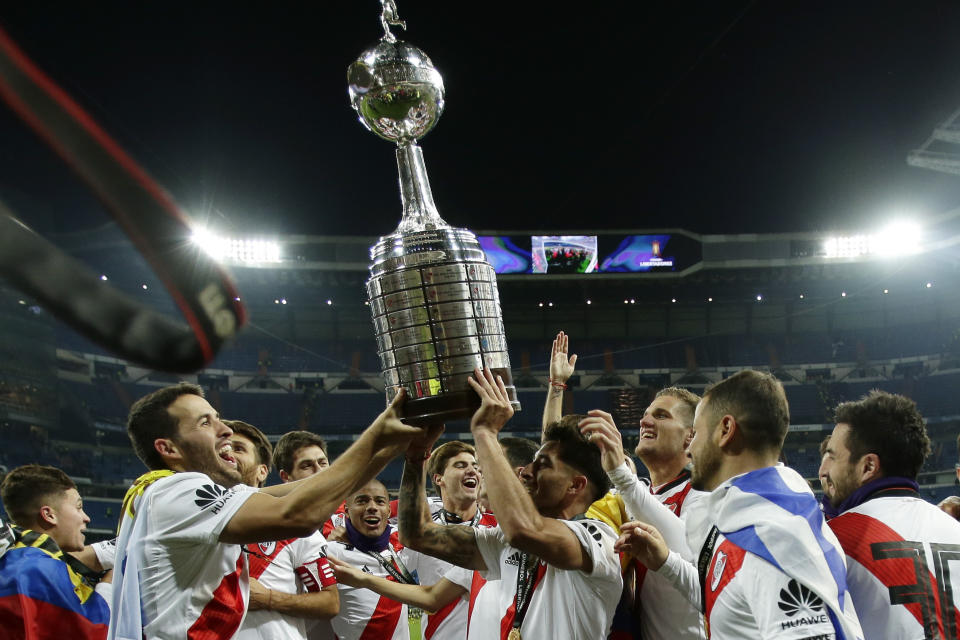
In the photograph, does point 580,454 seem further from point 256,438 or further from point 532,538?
point 256,438

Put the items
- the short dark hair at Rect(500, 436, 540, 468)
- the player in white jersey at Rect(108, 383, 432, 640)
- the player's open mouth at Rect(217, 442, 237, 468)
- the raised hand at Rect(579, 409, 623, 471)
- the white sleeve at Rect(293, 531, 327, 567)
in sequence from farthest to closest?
the short dark hair at Rect(500, 436, 540, 468) < the white sleeve at Rect(293, 531, 327, 567) < the player's open mouth at Rect(217, 442, 237, 468) < the raised hand at Rect(579, 409, 623, 471) < the player in white jersey at Rect(108, 383, 432, 640)

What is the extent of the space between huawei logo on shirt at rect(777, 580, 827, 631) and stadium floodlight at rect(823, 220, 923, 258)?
86.8 feet

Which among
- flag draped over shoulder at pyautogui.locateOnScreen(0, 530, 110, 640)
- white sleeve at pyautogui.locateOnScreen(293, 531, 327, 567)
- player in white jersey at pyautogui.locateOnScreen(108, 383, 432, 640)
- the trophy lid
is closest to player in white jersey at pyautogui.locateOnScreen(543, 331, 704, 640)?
player in white jersey at pyautogui.locateOnScreen(108, 383, 432, 640)

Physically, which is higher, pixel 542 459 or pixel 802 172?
pixel 802 172

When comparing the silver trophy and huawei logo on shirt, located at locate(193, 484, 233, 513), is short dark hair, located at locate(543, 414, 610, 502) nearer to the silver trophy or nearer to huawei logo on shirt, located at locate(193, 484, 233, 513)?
the silver trophy

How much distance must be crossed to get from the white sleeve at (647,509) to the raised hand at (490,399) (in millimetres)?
678

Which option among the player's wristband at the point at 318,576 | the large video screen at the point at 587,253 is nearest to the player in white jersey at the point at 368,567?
the player's wristband at the point at 318,576

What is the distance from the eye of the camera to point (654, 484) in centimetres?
385

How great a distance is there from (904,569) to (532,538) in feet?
3.81

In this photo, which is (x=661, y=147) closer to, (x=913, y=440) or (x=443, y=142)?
(x=443, y=142)

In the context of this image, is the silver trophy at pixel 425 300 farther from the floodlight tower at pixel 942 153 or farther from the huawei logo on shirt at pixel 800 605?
the floodlight tower at pixel 942 153

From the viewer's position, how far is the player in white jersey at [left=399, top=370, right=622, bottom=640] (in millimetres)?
2482

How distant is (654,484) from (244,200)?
21176 mm

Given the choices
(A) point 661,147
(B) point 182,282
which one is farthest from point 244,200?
(A) point 661,147
